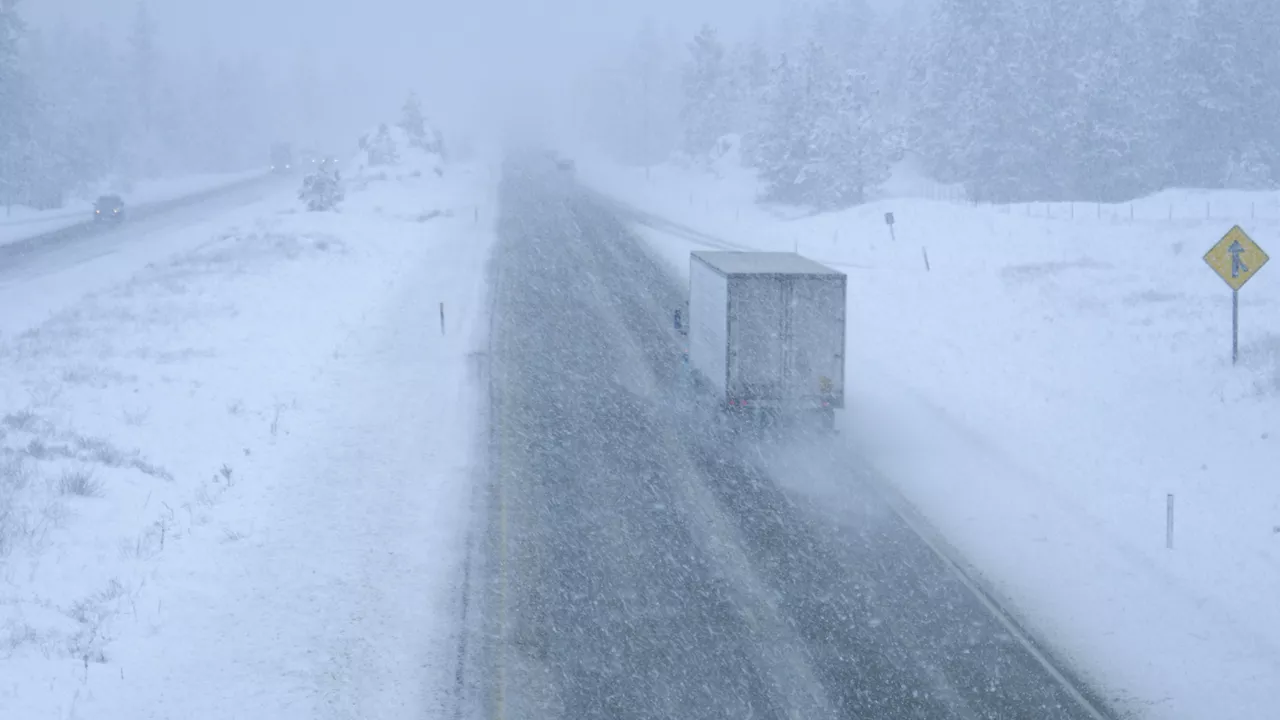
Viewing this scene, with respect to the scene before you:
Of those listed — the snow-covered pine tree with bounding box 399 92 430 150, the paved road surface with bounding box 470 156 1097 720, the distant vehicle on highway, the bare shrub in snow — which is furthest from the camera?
the snow-covered pine tree with bounding box 399 92 430 150

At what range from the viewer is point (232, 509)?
12688 mm

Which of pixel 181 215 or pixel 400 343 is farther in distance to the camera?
pixel 181 215

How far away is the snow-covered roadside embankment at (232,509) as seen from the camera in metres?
8.73

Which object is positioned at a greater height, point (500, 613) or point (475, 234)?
point (475, 234)

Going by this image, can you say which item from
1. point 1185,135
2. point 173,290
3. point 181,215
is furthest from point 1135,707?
point 181,215

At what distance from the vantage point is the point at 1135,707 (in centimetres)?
841

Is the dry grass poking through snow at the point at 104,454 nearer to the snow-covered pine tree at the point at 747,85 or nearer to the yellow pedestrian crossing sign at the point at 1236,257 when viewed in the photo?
the yellow pedestrian crossing sign at the point at 1236,257

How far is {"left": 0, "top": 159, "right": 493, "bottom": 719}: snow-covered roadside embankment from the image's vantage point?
8734mm

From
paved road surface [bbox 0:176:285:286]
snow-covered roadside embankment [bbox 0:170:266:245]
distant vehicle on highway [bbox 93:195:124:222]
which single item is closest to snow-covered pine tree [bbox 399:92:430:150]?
paved road surface [bbox 0:176:285:286]

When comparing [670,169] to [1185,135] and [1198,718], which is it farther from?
[1198,718]

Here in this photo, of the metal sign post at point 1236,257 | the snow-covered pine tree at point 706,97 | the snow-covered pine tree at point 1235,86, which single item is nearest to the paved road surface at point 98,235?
the snow-covered pine tree at point 706,97

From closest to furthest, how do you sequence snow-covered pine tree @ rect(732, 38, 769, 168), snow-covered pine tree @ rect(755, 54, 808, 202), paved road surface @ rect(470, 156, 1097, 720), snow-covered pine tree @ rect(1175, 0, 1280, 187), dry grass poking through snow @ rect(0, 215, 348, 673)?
paved road surface @ rect(470, 156, 1097, 720) < dry grass poking through snow @ rect(0, 215, 348, 673) < snow-covered pine tree @ rect(1175, 0, 1280, 187) < snow-covered pine tree @ rect(755, 54, 808, 202) < snow-covered pine tree @ rect(732, 38, 769, 168)

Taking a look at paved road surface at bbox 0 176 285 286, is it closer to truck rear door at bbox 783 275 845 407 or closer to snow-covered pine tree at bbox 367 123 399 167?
snow-covered pine tree at bbox 367 123 399 167

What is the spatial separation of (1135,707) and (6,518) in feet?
40.0
